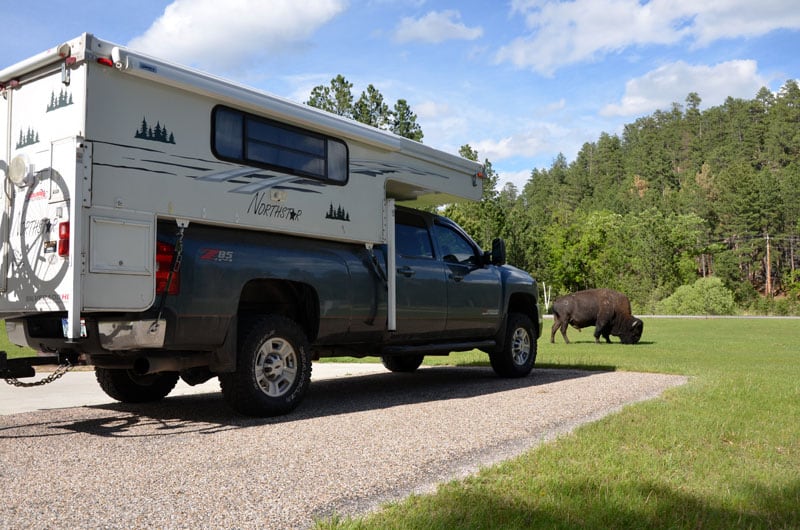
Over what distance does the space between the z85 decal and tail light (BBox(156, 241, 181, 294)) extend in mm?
302

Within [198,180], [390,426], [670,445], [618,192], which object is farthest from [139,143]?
[618,192]

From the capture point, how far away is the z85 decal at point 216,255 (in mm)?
6806

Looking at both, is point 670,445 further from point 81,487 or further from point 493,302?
point 493,302

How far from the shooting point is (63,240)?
6.15 m

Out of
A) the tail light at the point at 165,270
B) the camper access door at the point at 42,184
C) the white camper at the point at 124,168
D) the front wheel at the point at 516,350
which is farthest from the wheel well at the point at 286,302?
the front wheel at the point at 516,350

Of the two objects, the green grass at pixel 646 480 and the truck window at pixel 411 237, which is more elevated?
the truck window at pixel 411 237

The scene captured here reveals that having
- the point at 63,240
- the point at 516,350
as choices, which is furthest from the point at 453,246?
the point at 63,240

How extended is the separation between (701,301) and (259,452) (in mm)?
51460

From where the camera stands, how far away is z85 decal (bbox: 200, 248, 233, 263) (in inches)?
268

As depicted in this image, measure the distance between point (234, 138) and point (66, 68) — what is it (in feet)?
5.10

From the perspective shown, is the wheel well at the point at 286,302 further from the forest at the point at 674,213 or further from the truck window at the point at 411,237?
the forest at the point at 674,213

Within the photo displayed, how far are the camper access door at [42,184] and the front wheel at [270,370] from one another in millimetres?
1572

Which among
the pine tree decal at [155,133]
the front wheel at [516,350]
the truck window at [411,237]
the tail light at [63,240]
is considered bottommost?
the front wheel at [516,350]

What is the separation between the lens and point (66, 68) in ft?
20.9
